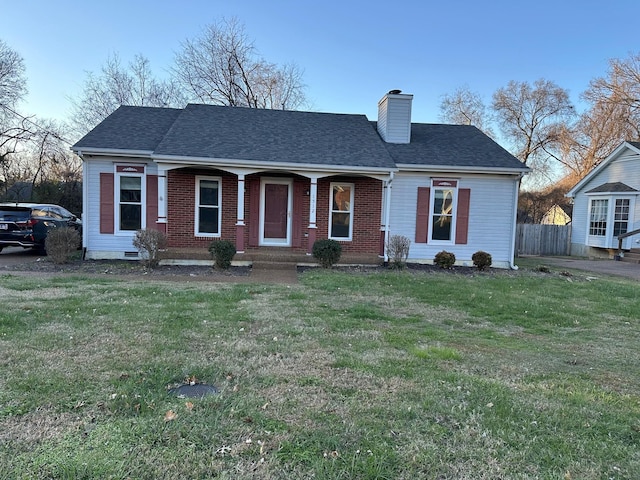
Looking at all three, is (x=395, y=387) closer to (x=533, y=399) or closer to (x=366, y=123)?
(x=533, y=399)

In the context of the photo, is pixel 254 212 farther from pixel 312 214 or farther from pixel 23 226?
pixel 23 226

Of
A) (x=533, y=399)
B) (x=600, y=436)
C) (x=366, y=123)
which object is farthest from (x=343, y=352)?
(x=366, y=123)

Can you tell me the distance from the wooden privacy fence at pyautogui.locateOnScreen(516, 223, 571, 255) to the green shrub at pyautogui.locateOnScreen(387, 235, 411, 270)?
11869mm

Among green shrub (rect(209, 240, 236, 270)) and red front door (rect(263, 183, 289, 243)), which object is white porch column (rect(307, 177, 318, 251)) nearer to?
red front door (rect(263, 183, 289, 243))

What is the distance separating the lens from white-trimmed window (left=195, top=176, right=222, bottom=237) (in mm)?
12172

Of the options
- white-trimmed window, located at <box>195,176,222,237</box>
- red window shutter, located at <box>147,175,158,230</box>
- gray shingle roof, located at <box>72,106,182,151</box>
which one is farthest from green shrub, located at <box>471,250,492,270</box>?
gray shingle roof, located at <box>72,106,182,151</box>

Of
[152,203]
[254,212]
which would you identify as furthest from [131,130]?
[254,212]

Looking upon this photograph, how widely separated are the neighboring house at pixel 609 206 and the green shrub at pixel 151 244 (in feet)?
61.2

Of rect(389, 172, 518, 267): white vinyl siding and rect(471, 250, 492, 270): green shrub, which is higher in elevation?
rect(389, 172, 518, 267): white vinyl siding

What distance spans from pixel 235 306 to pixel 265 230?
21.3 feet

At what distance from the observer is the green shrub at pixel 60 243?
33.0ft

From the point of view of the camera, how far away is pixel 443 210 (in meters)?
12.8

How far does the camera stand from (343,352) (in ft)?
Result: 13.9

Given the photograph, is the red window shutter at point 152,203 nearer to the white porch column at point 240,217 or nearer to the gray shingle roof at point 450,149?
the white porch column at point 240,217
